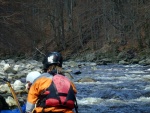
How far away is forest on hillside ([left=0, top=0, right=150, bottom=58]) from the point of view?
21.7 meters

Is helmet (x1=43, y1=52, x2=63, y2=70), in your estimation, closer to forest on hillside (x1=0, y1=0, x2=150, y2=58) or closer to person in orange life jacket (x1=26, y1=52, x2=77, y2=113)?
person in orange life jacket (x1=26, y1=52, x2=77, y2=113)

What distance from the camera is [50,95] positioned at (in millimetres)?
3945

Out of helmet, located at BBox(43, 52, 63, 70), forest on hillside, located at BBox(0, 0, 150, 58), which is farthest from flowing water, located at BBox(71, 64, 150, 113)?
helmet, located at BBox(43, 52, 63, 70)

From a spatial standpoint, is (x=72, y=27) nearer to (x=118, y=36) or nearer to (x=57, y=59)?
(x=118, y=36)

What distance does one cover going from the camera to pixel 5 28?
2050cm

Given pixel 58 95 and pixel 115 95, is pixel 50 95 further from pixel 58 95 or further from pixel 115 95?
pixel 115 95

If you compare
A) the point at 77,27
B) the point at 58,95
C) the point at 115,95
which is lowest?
the point at 115,95

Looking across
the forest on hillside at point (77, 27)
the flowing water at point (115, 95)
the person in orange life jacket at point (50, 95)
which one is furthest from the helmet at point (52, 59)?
the forest on hillside at point (77, 27)

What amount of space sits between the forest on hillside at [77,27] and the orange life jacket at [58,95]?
52.6 feet

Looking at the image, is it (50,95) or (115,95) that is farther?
(115,95)

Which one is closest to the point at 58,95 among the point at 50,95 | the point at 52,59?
the point at 50,95

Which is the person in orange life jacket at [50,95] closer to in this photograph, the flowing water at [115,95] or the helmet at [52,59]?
the helmet at [52,59]

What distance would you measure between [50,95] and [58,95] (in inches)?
3.1

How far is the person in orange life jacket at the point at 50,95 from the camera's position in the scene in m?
3.94
